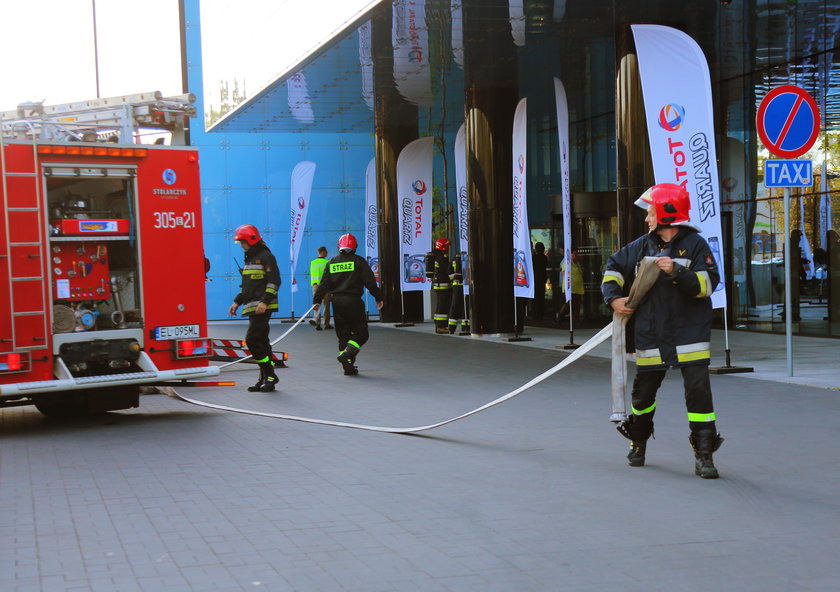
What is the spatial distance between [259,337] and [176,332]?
2.20 metres

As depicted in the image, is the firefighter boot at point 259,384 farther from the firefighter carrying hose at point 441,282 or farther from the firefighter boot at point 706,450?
the firefighter carrying hose at point 441,282

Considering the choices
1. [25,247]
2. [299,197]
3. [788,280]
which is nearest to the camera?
[25,247]

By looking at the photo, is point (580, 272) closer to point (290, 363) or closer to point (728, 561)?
point (290, 363)

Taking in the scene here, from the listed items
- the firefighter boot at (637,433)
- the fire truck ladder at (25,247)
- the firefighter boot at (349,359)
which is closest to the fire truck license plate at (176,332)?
the fire truck ladder at (25,247)

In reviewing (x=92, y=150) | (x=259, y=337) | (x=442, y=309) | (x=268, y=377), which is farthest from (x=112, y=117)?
(x=442, y=309)

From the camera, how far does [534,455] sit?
8.26 meters

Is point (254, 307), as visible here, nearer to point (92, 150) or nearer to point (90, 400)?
point (90, 400)

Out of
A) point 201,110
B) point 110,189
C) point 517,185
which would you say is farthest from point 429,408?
point 201,110

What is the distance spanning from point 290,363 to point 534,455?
9528 mm

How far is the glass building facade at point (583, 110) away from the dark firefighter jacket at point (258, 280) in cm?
411

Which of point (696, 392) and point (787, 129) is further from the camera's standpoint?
point (787, 129)

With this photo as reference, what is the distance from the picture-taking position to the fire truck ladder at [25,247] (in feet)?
32.3

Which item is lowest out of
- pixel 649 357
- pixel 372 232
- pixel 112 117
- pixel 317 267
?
pixel 649 357

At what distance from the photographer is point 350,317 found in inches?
596
